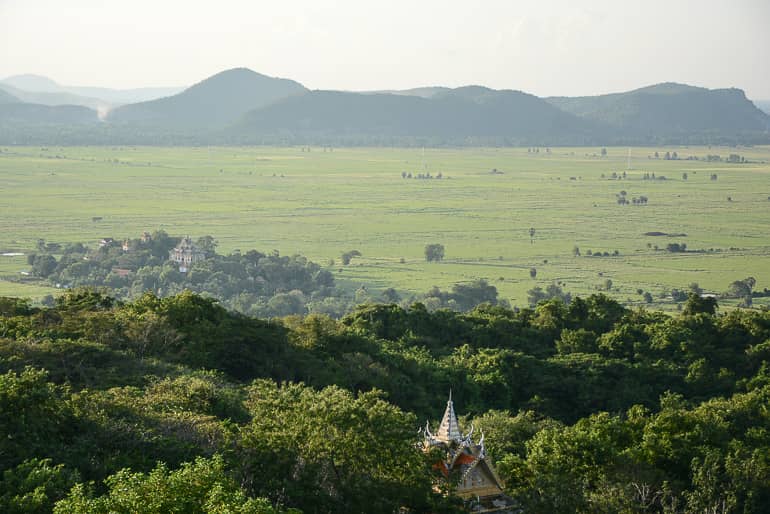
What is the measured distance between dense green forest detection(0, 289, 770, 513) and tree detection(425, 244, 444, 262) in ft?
104

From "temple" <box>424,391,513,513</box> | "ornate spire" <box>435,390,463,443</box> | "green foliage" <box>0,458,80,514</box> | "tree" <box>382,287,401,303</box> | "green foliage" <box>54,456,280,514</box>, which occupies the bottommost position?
"tree" <box>382,287,401,303</box>

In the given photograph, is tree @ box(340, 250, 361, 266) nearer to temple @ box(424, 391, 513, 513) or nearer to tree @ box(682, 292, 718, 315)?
tree @ box(682, 292, 718, 315)

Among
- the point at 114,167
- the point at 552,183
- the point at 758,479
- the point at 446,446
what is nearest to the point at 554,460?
the point at 446,446

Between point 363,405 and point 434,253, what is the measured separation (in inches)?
2096

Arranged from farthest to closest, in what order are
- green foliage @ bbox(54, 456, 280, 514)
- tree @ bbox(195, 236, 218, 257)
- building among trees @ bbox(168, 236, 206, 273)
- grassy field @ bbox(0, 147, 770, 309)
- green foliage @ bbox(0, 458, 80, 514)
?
tree @ bbox(195, 236, 218, 257)
grassy field @ bbox(0, 147, 770, 309)
building among trees @ bbox(168, 236, 206, 273)
green foliage @ bbox(0, 458, 80, 514)
green foliage @ bbox(54, 456, 280, 514)

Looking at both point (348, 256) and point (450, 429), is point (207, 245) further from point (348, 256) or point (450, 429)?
point (450, 429)

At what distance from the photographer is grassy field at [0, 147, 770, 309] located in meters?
68.6

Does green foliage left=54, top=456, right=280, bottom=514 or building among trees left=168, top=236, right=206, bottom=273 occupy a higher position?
green foliage left=54, top=456, right=280, bottom=514

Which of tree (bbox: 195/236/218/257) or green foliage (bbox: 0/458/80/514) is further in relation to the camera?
tree (bbox: 195/236/218/257)

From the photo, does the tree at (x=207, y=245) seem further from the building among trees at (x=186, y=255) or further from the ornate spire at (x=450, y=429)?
the ornate spire at (x=450, y=429)

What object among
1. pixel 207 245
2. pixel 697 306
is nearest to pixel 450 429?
pixel 697 306

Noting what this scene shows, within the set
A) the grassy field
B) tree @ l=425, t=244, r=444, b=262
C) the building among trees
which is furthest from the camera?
tree @ l=425, t=244, r=444, b=262

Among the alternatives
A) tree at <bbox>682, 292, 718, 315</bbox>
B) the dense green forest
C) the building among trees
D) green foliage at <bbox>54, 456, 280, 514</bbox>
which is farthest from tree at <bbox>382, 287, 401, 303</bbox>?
green foliage at <bbox>54, 456, 280, 514</bbox>

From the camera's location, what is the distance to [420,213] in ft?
320
